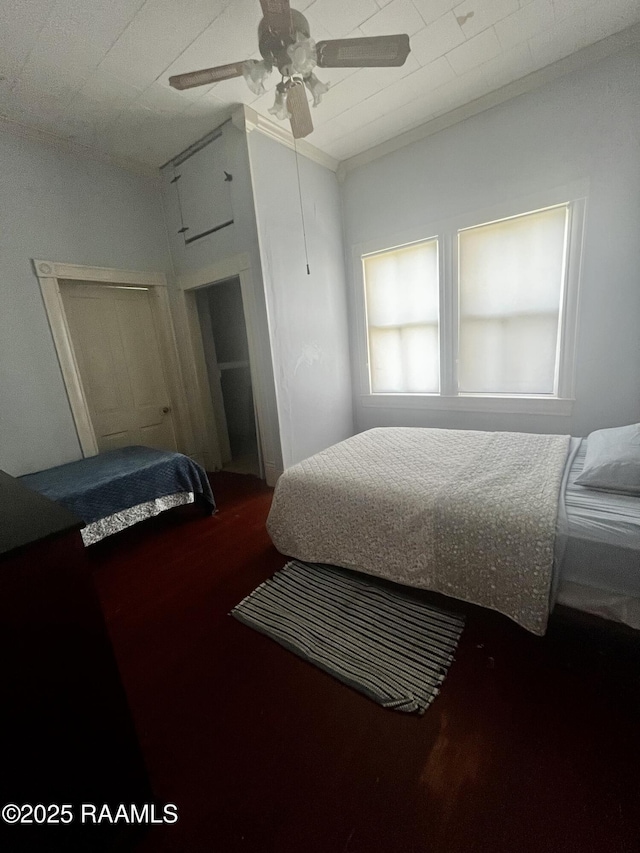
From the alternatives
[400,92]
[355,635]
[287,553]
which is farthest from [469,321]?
[355,635]

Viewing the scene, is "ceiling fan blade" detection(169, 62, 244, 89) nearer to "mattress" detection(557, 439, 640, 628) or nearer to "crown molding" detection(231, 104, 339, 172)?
"crown molding" detection(231, 104, 339, 172)

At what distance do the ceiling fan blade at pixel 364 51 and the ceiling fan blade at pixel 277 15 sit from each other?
16cm

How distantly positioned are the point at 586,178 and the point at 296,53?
2.27 metres

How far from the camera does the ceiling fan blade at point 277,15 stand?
143 cm

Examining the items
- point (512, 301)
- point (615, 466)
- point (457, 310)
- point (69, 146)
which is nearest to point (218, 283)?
point (69, 146)

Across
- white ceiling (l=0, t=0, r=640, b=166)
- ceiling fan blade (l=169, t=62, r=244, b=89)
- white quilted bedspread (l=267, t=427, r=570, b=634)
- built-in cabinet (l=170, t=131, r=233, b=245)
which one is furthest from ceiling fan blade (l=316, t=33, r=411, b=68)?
white quilted bedspread (l=267, t=427, r=570, b=634)

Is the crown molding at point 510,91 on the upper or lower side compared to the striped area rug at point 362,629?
upper

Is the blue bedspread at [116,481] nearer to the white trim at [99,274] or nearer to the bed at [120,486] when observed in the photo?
the bed at [120,486]

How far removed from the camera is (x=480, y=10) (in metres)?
1.98

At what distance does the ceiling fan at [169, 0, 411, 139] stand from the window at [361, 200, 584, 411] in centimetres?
175

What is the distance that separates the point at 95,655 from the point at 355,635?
110cm

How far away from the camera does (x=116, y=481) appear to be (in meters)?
2.36

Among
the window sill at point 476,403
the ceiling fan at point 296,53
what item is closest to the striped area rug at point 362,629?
the window sill at point 476,403

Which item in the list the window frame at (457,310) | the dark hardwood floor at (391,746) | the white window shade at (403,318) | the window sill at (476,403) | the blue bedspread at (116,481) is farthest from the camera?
the white window shade at (403,318)
